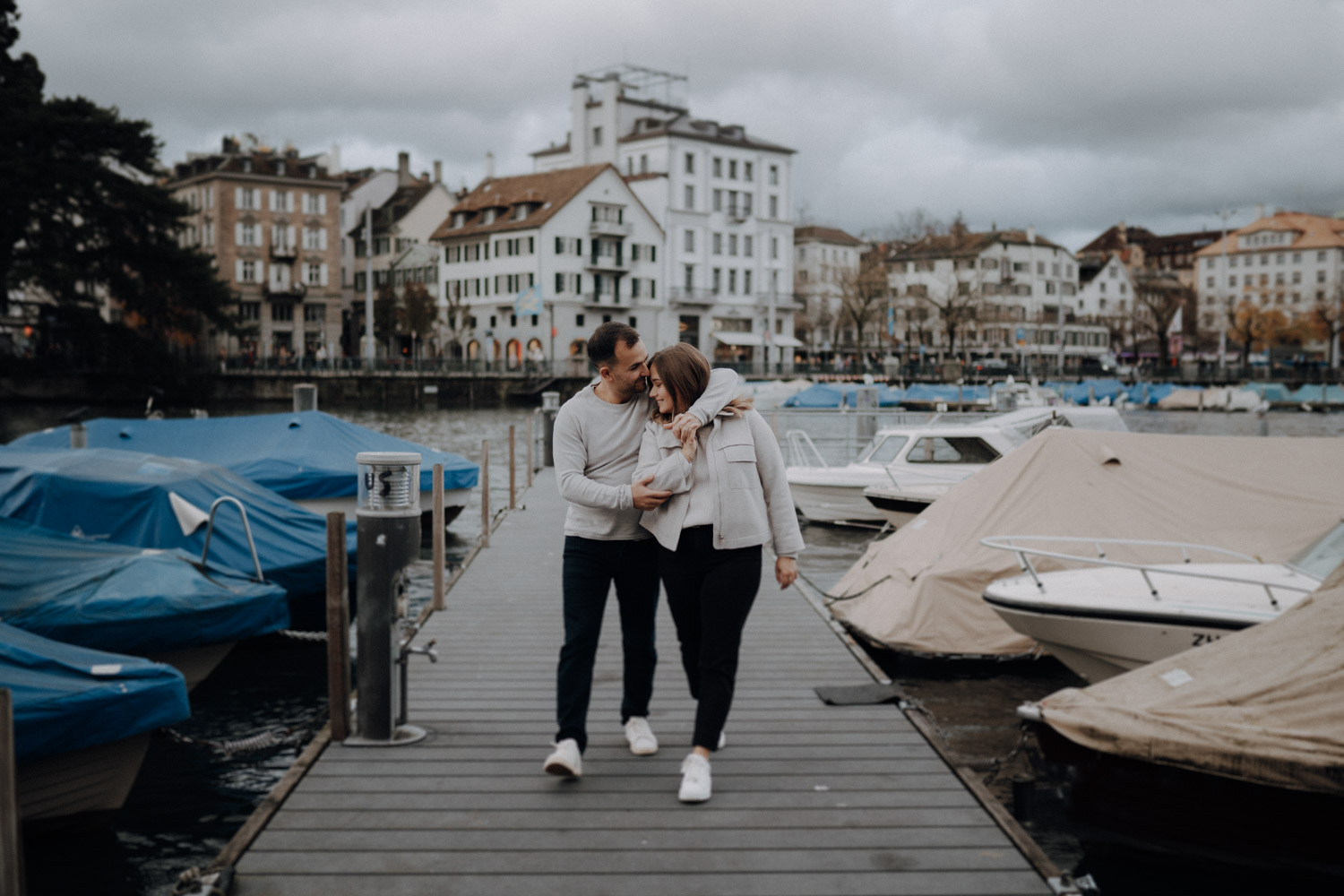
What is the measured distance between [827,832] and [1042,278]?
12808 centimetres

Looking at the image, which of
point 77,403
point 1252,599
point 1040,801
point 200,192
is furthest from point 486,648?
point 200,192

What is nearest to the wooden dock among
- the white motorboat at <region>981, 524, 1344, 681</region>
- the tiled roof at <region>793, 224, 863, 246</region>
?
the white motorboat at <region>981, 524, 1344, 681</region>

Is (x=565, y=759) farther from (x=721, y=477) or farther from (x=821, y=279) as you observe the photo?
(x=821, y=279)

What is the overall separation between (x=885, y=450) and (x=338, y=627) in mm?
17668

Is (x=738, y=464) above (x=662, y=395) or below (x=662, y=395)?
below

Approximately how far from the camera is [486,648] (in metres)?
9.32

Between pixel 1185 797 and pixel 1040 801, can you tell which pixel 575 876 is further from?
pixel 1040 801

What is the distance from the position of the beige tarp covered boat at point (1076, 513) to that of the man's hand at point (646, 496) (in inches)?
257

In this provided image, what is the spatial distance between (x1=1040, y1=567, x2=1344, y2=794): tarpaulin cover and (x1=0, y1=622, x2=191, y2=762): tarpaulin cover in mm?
4869

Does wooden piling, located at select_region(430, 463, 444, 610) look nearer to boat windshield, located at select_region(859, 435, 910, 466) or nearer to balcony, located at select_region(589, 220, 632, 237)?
boat windshield, located at select_region(859, 435, 910, 466)

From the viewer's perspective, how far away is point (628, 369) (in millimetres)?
5254

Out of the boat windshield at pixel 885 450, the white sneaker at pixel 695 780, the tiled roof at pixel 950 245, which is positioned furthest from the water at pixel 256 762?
the tiled roof at pixel 950 245

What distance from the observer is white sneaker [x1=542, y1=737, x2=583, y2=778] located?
558 cm

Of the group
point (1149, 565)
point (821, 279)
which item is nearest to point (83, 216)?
point (1149, 565)
